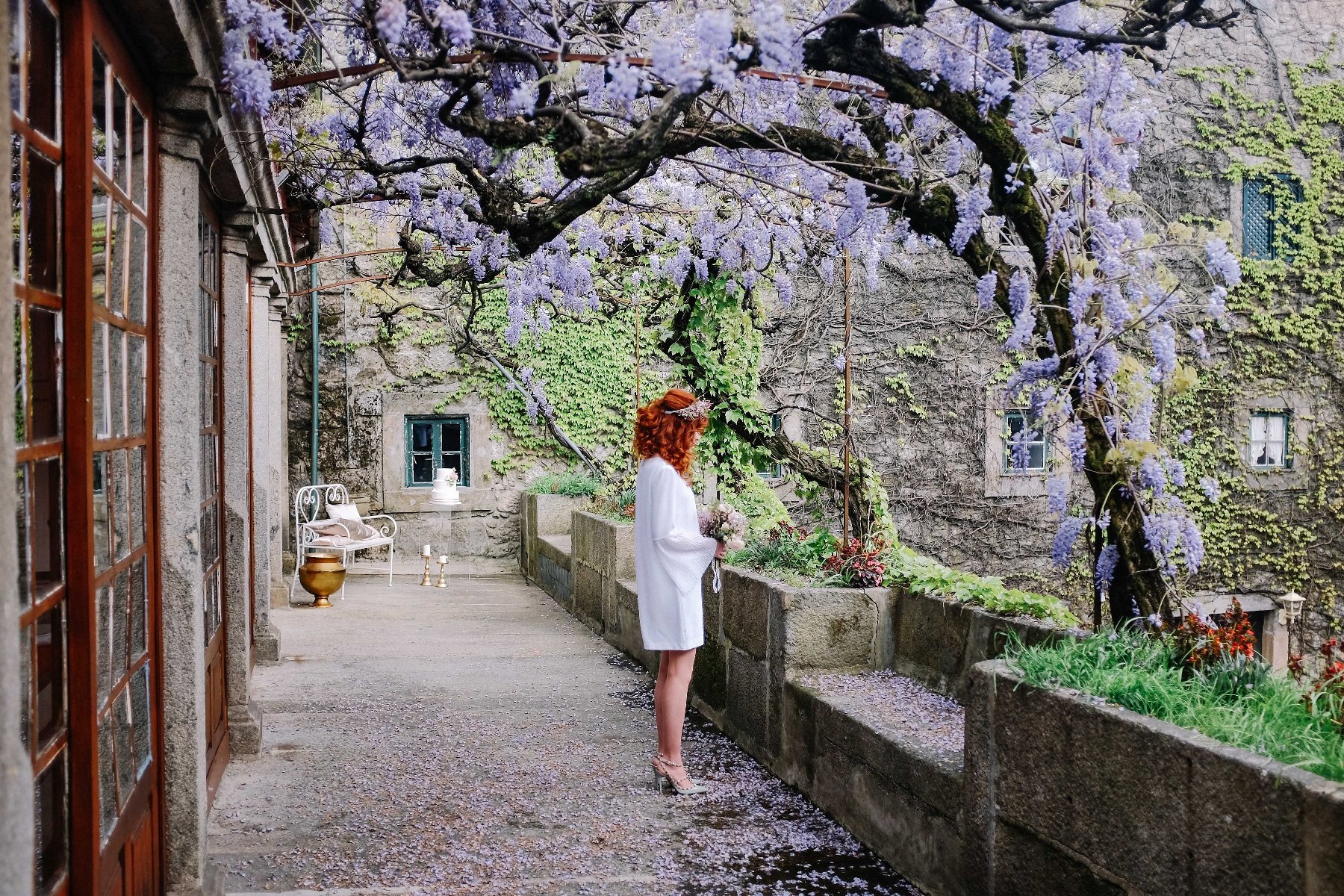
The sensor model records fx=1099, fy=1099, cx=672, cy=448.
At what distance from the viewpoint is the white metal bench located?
9.92 metres

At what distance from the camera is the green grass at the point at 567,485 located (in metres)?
10.7

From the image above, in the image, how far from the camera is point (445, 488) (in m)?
11.4

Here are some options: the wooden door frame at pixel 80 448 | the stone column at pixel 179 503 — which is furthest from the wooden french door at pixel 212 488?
the wooden door frame at pixel 80 448

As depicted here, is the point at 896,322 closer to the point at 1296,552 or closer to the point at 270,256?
the point at 1296,552

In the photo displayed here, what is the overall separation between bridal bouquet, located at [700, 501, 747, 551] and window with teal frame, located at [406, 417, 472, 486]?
24.7ft

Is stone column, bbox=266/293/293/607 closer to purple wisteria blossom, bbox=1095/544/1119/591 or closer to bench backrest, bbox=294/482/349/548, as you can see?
bench backrest, bbox=294/482/349/548

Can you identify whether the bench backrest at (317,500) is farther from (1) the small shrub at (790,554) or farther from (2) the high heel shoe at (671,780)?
(2) the high heel shoe at (671,780)

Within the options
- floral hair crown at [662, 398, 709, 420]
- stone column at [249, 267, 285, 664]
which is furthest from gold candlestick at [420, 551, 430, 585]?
floral hair crown at [662, 398, 709, 420]

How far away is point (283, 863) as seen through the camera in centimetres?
366

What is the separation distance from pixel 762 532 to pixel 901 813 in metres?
2.54

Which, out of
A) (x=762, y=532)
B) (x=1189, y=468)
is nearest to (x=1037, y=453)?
(x=1189, y=468)

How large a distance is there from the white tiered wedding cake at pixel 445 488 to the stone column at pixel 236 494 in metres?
6.28

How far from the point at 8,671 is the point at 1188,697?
2.40 metres

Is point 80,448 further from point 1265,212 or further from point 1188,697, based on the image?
point 1265,212
